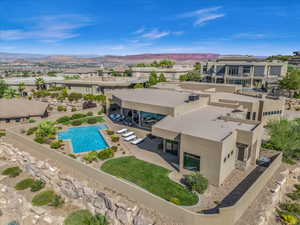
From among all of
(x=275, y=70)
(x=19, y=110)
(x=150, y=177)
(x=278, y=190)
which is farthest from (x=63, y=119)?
(x=275, y=70)

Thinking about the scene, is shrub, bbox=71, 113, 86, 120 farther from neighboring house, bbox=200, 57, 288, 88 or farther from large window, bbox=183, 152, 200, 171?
neighboring house, bbox=200, 57, 288, 88

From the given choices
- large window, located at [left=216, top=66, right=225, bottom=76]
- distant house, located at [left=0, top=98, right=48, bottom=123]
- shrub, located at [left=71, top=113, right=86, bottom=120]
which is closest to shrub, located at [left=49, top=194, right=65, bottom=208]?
shrub, located at [left=71, top=113, right=86, bottom=120]

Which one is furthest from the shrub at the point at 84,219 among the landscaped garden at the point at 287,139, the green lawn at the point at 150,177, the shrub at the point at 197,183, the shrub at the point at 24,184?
the landscaped garden at the point at 287,139

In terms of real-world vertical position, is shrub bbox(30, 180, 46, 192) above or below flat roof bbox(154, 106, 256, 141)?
below

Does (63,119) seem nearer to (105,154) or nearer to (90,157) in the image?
(90,157)

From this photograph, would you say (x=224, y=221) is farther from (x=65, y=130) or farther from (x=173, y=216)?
(x=65, y=130)

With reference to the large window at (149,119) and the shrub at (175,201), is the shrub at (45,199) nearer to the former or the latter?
the shrub at (175,201)
